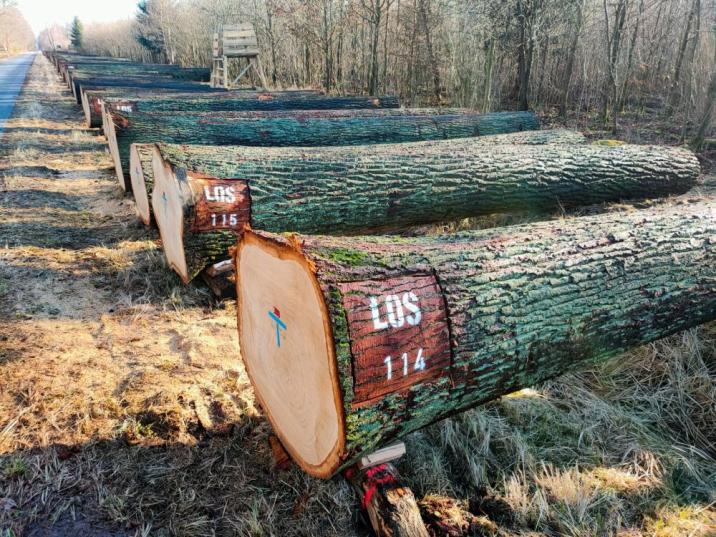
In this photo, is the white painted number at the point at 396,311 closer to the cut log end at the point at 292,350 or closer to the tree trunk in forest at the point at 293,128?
the cut log end at the point at 292,350

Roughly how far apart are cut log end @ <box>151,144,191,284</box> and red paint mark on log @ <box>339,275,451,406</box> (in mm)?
2259

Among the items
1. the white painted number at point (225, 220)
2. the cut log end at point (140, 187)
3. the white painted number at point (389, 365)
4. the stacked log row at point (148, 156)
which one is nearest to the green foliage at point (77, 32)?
the stacked log row at point (148, 156)

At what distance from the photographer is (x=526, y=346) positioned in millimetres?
2012

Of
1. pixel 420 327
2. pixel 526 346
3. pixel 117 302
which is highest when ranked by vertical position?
pixel 420 327

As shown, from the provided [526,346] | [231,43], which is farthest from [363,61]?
[526,346]

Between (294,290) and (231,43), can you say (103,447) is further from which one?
(231,43)

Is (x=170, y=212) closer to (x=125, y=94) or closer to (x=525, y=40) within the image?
(x=125, y=94)

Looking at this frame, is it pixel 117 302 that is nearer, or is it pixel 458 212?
pixel 117 302

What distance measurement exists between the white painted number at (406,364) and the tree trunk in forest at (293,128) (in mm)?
4402

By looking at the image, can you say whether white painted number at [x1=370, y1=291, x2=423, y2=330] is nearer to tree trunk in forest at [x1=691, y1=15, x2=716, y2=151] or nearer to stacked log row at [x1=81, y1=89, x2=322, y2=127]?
tree trunk in forest at [x1=691, y1=15, x2=716, y2=151]

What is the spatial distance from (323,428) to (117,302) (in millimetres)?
2714

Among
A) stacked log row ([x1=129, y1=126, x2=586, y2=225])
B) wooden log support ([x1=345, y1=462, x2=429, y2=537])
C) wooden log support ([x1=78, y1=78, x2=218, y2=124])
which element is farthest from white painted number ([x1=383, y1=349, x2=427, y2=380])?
wooden log support ([x1=78, y1=78, x2=218, y2=124])

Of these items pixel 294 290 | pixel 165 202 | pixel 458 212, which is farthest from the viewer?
pixel 458 212

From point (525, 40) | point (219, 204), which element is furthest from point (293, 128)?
point (525, 40)
